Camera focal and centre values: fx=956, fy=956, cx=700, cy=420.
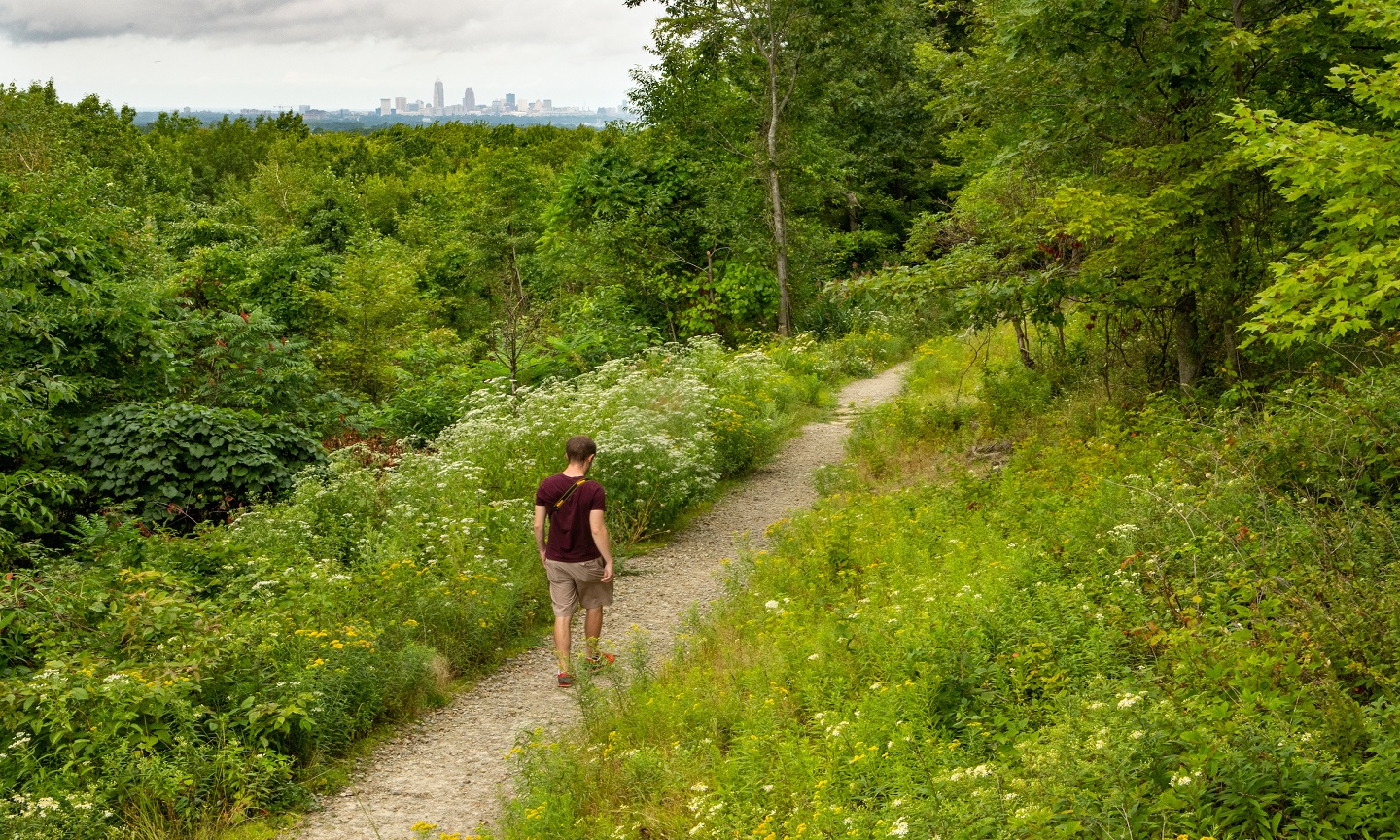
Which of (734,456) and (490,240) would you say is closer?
(734,456)

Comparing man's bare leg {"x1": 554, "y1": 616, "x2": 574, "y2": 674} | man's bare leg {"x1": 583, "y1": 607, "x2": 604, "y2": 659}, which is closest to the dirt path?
man's bare leg {"x1": 554, "y1": 616, "x2": 574, "y2": 674}

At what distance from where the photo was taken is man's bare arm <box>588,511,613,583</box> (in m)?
6.72

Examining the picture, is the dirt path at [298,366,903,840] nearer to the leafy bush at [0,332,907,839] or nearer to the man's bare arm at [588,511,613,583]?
the leafy bush at [0,332,907,839]

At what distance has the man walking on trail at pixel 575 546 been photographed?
6.76m

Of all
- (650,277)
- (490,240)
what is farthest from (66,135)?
(650,277)

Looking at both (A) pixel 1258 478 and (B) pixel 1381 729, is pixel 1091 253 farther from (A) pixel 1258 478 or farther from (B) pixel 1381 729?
(B) pixel 1381 729

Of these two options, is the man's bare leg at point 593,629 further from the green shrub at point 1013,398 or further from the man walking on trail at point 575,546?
the green shrub at point 1013,398

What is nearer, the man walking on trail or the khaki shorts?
the man walking on trail

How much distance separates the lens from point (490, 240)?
3672 cm

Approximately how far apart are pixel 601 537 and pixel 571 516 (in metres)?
0.26

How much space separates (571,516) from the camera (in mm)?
6770

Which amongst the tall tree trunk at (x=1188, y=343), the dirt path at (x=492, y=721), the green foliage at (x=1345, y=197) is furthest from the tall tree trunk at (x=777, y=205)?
the green foliage at (x=1345, y=197)

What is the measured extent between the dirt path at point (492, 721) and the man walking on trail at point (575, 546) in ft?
1.65

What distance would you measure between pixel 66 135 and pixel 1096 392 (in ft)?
125
